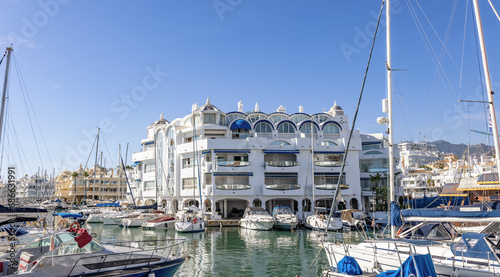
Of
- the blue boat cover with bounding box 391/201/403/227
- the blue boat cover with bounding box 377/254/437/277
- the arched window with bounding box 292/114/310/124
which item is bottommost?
the blue boat cover with bounding box 377/254/437/277

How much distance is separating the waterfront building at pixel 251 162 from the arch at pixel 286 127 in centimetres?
16

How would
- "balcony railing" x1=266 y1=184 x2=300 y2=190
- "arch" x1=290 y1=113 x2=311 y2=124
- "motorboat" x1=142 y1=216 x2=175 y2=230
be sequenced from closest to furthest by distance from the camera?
"motorboat" x1=142 y1=216 x2=175 y2=230 < "balcony railing" x1=266 y1=184 x2=300 y2=190 < "arch" x1=290 y1=113 x2=311 y2=124

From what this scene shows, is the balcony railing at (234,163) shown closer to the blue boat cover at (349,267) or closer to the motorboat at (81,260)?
the motorboat at (81,260)

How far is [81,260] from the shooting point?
12.1 meters

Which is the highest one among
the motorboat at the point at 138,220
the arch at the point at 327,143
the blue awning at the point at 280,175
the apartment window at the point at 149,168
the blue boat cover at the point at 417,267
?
the arch at the point at 327,143

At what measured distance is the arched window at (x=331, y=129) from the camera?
Answer: 58625mm

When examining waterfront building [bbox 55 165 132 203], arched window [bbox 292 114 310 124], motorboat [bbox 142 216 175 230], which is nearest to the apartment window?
motorboat [bbox 142 216 175 230]

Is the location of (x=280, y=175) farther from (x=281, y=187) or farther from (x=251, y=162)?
(x=251, y=162)

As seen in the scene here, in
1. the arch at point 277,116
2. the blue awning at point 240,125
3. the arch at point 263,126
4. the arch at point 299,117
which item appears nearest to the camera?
the blue awning at point 240,125

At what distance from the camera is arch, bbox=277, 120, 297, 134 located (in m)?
57.5

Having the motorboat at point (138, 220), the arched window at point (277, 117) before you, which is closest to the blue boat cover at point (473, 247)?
the motorboat at point (138, 220)

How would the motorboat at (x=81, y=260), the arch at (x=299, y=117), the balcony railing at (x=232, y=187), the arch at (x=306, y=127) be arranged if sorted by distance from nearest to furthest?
1. the motorboat at (x=81, y=260)
2. the balcony railing at (x=232, y=187)
3. the arch at (x=306, y=127)
4. the arch at (x=299, y=117)

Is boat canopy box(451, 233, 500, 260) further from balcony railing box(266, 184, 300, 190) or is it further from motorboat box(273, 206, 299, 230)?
balcony railing box(266, 184, 300, 190)

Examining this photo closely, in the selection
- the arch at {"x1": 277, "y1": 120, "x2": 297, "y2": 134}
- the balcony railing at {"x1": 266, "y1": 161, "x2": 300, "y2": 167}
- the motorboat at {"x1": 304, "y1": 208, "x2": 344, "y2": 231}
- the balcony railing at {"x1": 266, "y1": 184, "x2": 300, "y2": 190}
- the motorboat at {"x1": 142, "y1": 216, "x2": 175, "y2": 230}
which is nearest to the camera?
the motorboat at {"x1": 304, "y1": 208, "x2": 344, "y2": 231}
